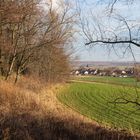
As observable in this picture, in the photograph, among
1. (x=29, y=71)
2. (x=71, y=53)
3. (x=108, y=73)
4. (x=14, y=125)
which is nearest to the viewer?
(x=14, y=125)

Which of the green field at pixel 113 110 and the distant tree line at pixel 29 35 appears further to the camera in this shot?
the distant tree line at pixel 29 35

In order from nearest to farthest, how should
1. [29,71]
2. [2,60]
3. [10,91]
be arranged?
[10,91]
[2,60]
[29,71]

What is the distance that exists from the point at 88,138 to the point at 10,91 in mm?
8145

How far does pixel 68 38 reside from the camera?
40.2 metres

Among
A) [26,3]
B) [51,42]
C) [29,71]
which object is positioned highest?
[26,3]

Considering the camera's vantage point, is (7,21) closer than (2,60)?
Yes

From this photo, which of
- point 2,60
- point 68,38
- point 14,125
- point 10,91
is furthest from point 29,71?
point 14,125

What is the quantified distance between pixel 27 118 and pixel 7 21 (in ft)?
53.9

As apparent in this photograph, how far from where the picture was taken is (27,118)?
38.7 ft

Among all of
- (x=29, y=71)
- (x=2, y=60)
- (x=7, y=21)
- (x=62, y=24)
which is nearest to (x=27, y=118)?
(x=7, y=21)

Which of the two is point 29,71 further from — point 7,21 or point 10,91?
point 10,91

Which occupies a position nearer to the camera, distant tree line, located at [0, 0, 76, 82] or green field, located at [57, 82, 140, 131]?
green field, located at [57, 82, 140, 131]

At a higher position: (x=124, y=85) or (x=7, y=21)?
(x=7, y=21)

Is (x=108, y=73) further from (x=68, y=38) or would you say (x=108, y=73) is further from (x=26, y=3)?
(x=68, y=38)
